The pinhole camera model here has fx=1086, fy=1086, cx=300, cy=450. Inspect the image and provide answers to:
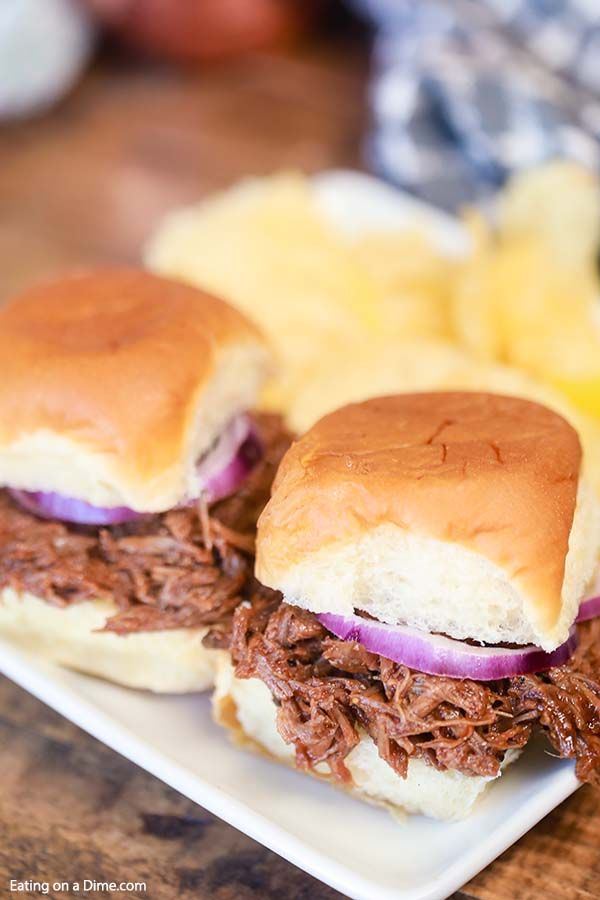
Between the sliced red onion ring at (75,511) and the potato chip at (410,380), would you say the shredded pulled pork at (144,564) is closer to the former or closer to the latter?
the sliced red onion ring at (75,511)

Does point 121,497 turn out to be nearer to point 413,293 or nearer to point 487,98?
point 413,293

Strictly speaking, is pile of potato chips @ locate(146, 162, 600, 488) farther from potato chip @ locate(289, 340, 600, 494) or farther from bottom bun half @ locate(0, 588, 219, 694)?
bottom bun half @ locate(0, 588, 219, 694)

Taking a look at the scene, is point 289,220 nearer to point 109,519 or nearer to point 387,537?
point 109,519

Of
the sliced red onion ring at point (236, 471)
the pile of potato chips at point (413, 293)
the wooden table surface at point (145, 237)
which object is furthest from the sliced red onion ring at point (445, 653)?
the pile of potato chips at point (413, 293)

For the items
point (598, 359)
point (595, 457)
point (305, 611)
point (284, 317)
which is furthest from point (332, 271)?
point (305, 611)

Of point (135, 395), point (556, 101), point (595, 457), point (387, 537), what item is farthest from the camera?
point (556, 101)

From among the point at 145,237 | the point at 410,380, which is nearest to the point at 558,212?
the point at 410,380
